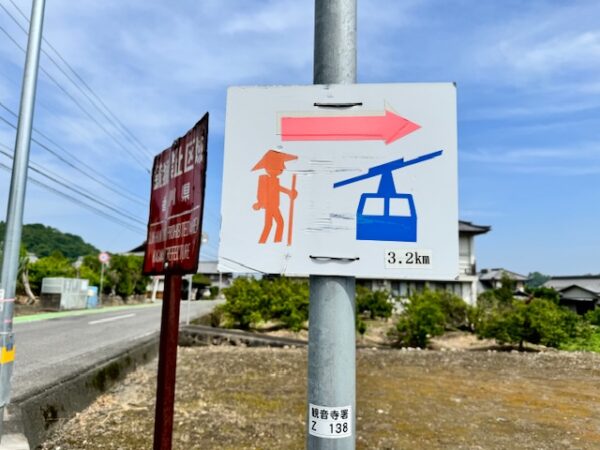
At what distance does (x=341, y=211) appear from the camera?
161 centimetres

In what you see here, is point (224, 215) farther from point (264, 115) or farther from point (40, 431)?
point (40, 431)

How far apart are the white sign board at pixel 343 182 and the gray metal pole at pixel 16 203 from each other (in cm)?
308

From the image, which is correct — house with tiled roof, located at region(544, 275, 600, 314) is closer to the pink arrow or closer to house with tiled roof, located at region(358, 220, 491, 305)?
house with tiled roof, located at region(358, 220, 491, 305)

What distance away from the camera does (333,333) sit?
1566 millimetres

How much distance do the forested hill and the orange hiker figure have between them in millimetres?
70931

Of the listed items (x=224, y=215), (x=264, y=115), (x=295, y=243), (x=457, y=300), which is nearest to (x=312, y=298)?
(x=295, y=243)

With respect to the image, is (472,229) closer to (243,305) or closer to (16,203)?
(243,305)

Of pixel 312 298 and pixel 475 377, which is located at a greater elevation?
pixel 312 298

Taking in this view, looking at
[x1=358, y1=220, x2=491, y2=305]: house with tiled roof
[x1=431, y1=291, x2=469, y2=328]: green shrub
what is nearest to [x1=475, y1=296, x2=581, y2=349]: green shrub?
[x1=431, y1=291, x2=469, y2=328]: green shrub

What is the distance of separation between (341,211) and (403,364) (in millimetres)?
8960

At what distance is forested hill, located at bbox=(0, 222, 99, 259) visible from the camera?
2566 inches

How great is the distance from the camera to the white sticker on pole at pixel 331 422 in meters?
1.52

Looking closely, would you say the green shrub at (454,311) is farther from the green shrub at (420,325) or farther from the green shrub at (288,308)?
the green shrub at (288,308)

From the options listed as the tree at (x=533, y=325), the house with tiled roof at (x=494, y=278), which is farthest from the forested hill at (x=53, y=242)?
the tree at (x=533, y=325)
